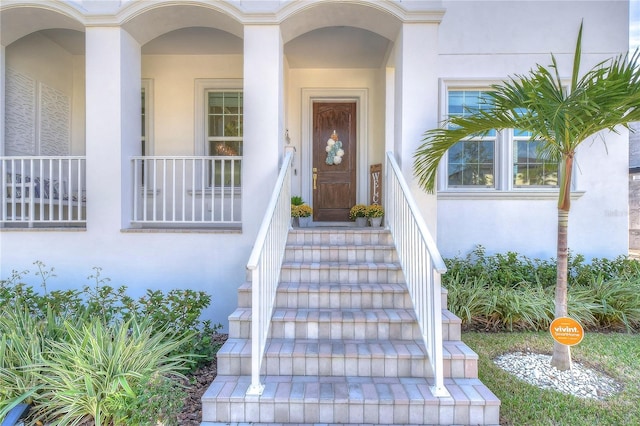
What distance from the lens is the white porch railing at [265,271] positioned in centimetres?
237

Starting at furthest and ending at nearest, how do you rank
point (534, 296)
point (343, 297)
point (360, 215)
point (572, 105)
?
point (360, 215) → point (534, 296) → point (343, 297) → point (572, 105)

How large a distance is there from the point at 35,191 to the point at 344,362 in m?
4.90

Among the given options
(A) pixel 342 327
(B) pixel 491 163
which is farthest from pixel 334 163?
(A) pixel 342 327

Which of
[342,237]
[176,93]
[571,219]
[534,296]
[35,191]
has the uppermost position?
[176,93]

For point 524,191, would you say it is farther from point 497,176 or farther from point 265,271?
point 265,271

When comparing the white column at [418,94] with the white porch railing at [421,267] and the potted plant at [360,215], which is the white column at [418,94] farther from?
the potted plant at [360,215]

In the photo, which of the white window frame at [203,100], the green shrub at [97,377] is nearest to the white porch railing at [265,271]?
the green shrub at [97,377]

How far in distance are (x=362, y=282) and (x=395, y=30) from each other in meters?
3.05

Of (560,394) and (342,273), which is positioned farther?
(342,273)

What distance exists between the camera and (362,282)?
3449 mm

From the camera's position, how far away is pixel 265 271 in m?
2.71

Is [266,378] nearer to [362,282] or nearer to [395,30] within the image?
[362,282]

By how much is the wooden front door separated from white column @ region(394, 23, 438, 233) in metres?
2.15

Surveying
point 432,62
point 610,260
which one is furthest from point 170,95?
point 610,260
